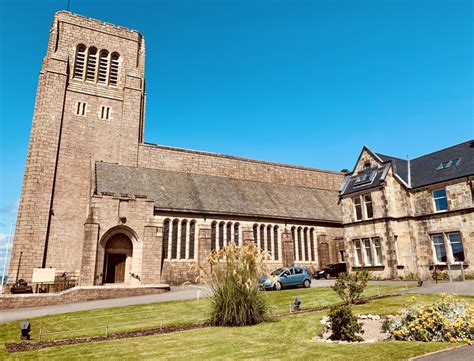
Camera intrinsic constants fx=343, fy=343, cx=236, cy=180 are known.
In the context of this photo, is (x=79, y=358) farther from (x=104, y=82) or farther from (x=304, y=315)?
(x=104, y=82)

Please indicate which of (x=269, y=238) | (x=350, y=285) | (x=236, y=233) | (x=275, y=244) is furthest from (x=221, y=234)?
(x=350, y=285)

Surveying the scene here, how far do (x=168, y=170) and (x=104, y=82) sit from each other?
11776 mm

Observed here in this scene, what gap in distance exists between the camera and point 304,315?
13.6m

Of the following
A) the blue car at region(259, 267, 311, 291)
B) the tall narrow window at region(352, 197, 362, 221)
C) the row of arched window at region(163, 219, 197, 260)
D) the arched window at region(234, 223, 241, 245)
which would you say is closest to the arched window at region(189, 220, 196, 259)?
the row of arched window at region(163, 219, 197, 260)

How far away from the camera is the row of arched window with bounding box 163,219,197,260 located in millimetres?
28859

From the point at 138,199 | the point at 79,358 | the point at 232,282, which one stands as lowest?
the point at 79,358

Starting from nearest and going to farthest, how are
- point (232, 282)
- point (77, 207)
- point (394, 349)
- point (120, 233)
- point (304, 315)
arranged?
point (394, 349) → point (232, 282) → point (304, 315) → point (120, 233) → point (77, 207)

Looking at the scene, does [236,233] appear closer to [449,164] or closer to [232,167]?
[232,167]

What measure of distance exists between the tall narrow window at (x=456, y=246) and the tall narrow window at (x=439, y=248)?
63 cm

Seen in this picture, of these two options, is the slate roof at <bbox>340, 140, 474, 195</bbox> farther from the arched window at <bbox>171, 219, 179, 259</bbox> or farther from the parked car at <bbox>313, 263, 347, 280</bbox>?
the arched window at <bbox>171, 219, 179, 259</bbox>

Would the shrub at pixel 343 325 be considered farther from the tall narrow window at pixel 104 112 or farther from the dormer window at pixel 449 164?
the tall narrow window at pixel 104 112

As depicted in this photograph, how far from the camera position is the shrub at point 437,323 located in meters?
8.72

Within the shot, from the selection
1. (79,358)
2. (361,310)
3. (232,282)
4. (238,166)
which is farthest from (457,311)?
(238,166)

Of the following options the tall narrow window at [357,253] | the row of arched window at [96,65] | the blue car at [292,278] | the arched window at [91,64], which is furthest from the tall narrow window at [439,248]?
the arched window at [91,64]
